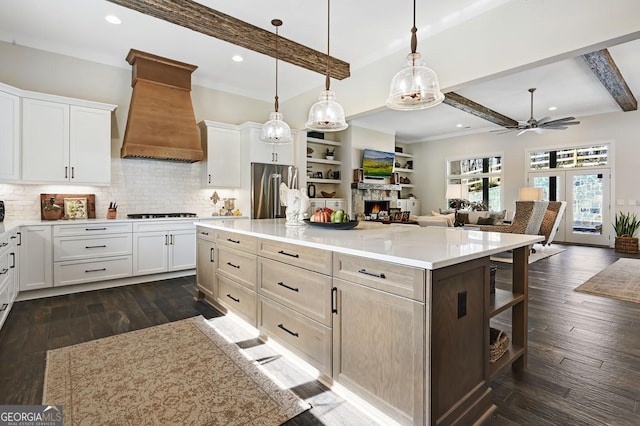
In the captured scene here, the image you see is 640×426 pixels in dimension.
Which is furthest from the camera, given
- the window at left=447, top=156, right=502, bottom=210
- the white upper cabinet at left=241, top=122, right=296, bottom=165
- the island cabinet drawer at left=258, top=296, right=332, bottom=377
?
the window at left=447, top=156, right=502, bottom=210

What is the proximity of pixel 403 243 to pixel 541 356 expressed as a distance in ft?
4.78

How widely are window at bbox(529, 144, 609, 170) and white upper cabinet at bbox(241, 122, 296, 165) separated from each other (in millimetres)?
6942

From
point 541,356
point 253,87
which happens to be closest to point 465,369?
point 541,356

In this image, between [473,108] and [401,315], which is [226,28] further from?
[473,108]

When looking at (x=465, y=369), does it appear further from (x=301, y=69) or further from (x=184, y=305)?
(x=301, y=69)

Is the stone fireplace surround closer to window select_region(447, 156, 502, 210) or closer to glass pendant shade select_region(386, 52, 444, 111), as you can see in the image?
window select_region(447, 156, 502, 210)

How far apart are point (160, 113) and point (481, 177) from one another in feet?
29.0

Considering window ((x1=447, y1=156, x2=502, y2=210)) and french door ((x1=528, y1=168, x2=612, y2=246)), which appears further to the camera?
window ((x1=447, y1=156, x2=502, y2=210))

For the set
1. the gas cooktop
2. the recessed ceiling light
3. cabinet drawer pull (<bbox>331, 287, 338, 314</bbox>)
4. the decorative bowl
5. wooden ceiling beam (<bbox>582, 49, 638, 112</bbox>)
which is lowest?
cabinet drawer pull (<bbox>331, 287, 338, 314</bbox>)

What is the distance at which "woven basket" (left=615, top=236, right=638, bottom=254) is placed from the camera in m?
6.84

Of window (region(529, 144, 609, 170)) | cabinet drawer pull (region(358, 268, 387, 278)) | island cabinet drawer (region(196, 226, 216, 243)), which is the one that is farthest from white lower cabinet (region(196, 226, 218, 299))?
window (region(529, 144, 609, 170))

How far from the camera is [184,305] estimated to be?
3.53 meters

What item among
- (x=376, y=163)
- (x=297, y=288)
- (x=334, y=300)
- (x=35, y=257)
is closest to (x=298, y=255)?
(x=297, y=288)

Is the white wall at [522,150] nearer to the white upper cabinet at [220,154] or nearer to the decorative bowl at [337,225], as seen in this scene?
the white upper cabinet at [220,154]
